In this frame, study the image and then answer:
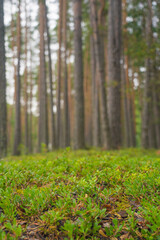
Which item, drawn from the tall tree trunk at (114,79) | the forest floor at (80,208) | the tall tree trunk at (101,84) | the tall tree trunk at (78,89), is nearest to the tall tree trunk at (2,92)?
the forest floor at (80,208)

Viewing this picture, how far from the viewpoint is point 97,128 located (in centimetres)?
1393

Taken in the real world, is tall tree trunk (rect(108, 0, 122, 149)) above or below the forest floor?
above

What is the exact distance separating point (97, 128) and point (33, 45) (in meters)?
11.6

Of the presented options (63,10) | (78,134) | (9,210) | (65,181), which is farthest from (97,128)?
(9,210)

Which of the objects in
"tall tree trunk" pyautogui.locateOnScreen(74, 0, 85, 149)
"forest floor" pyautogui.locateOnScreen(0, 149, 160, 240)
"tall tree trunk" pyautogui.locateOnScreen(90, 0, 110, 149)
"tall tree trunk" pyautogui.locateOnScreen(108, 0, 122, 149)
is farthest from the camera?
"tall tree trunk" pyautogui.locateOnScreen(74, 0, 85, 149)

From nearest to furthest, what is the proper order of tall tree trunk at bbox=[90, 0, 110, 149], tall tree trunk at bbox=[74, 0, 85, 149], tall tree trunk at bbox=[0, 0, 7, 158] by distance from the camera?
tall tree trunk at bbox=[0, 0, 7, 158] < tall tree trunk at bbox=[90, 0, 110, 149] < tall tree trunk at bbox=[74, 0, 85, 149]

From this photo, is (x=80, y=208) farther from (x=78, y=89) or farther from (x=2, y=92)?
(x=78, y=89)

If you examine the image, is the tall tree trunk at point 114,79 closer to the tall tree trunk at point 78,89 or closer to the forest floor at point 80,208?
the tall tree trunk at point 78,89

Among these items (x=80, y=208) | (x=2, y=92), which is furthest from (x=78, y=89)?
(x=80, y=208)

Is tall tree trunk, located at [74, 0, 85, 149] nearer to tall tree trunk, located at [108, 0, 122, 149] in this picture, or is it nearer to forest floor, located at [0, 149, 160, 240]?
tall tree trunk, located at [108, 0, 122, 149]

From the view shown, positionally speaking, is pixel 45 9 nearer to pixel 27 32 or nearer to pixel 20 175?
pixel 27 32

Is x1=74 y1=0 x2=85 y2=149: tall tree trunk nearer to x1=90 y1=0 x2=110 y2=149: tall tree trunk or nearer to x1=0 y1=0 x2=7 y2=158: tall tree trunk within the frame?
x1=90 y1=0 x2=110 y2=149: tall tree trunk

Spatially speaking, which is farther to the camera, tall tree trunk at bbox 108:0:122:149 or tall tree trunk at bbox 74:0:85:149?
tall tree trunk at bbox 74:0:85:149

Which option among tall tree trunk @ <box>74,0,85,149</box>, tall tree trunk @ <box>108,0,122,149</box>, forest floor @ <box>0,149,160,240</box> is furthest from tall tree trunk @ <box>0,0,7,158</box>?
tall tree trunk @ <box>108,0,122,149</box>
